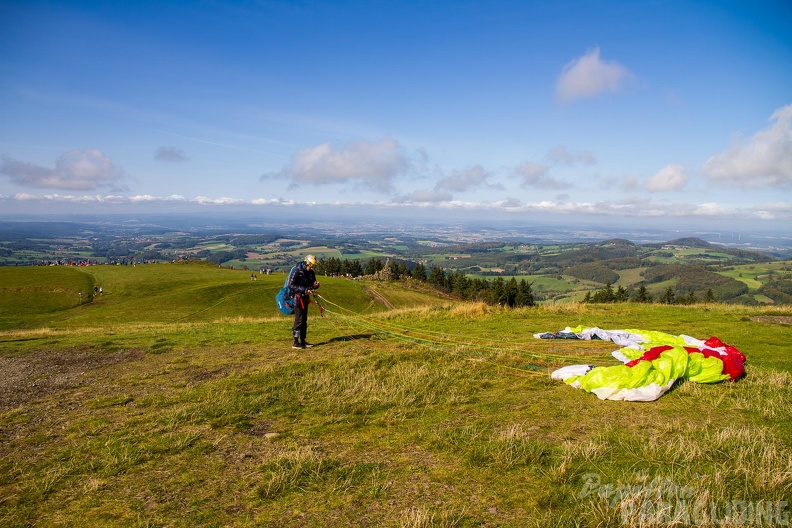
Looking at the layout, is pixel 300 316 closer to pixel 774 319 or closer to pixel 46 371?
pixel 46 371

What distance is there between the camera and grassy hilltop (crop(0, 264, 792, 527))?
4.12 metres

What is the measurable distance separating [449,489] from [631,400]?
4.67 metres

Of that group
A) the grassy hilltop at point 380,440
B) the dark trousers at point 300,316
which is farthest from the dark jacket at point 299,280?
the grassy hilltop at point 380,440

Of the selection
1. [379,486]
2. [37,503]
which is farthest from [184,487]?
[379,486]

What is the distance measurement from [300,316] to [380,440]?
7.33m

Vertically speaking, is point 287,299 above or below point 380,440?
above

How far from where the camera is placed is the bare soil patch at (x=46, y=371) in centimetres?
851

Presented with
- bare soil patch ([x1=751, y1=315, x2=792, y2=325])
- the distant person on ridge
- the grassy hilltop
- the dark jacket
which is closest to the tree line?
bare soil patch ([x1=751, y1=315, x2=792, y2=325])

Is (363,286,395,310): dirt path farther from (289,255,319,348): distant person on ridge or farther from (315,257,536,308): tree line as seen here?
(289,255,319,348): distant person on ridge

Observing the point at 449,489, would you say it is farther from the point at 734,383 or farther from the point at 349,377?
the point at 734,383

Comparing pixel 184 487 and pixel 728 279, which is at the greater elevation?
pixel 184 487

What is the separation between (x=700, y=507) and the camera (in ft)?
12.5

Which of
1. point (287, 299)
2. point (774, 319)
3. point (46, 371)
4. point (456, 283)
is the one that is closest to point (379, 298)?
point (287, 299)

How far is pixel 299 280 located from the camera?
1234cm
